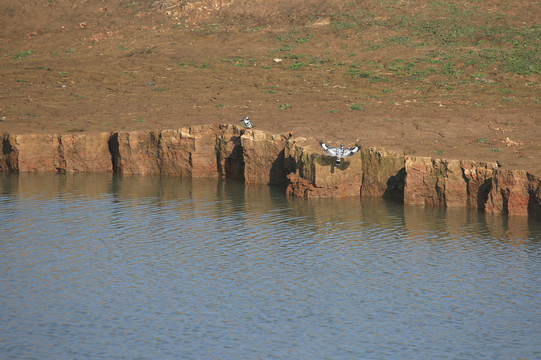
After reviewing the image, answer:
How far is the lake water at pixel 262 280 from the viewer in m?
9.84

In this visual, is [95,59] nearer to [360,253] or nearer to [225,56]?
[225,56]

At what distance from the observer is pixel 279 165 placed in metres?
20.9

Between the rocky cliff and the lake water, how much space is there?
0.56 metres

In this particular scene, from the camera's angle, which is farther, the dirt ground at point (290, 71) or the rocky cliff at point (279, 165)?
the dirt ground at point (290, 71)

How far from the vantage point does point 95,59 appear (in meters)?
34.6

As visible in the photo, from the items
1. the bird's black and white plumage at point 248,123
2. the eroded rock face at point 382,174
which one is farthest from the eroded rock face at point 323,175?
the bird's black and white plumage at point 248,123

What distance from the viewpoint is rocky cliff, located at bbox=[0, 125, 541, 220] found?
56.9 ft

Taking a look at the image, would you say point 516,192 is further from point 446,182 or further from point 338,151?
point 338,151

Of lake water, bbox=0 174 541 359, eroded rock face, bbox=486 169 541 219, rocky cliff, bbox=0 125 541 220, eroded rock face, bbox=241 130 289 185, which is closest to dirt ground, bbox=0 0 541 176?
eroded rock face, bbox=486 169 541 219

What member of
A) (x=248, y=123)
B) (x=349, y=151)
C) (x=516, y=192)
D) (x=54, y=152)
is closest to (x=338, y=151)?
(x=349, y=151)

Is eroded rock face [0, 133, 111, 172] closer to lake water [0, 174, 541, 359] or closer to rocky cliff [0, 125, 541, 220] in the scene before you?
rocky cliff [0, 125, 541, 220]

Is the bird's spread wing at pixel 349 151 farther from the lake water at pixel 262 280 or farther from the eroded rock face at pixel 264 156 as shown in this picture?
the eroded rock face at pixel 264 156

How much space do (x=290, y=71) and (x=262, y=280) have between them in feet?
66.4

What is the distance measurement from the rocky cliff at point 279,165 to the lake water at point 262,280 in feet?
1.83
